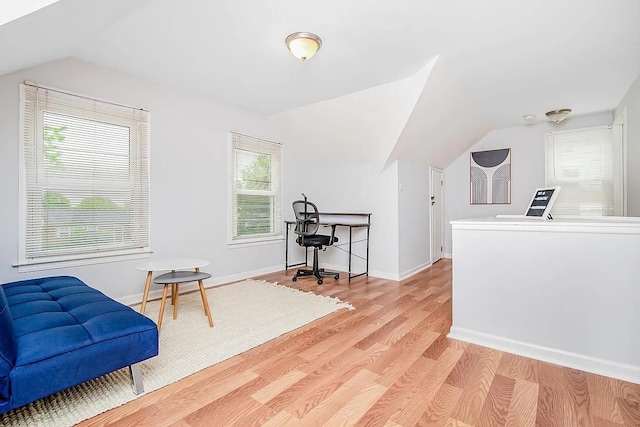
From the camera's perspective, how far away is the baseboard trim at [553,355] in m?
1.80

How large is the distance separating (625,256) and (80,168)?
13.4ft

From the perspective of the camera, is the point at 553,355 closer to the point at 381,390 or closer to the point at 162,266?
the point at 381,390

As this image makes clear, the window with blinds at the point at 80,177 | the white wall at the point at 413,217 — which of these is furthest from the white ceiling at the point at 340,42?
the white wall at the point at 413,217

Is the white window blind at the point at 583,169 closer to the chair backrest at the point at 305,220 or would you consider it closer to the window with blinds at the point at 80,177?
the chair backrest at the point at 305,220

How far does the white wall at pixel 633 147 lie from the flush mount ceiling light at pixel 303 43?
3377 mm

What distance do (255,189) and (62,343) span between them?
3.15 m

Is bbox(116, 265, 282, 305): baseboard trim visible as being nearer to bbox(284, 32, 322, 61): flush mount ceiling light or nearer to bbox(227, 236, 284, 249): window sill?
bbox(227, 236, 284, 249): window sill

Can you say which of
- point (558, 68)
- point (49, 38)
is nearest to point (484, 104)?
point (558, 68)

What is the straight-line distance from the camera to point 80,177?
280cm

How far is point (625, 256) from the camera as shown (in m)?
1.83

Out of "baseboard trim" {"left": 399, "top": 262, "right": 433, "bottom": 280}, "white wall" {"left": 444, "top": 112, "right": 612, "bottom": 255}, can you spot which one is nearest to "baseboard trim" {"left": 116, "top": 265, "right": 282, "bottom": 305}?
"baseboard trim" {"left": 399, "top": 262, "right": 433, "bottom": 280}

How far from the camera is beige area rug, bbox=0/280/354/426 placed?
1.49 metres

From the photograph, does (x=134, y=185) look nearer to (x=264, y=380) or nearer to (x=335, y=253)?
(x=264, y=380)

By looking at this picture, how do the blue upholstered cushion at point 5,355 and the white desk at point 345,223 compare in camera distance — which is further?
the white desk at point 345,223
